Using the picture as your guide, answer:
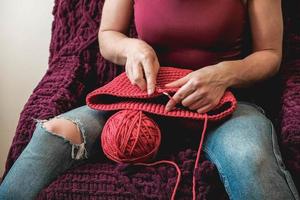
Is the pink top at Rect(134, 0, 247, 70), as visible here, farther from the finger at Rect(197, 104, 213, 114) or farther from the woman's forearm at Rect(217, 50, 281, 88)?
the finger at Rect(197, 104, 213, 114)

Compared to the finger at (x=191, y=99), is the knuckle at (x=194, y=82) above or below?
above

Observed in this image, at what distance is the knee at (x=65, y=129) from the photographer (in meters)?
1.00

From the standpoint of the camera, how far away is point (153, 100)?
1022 mm

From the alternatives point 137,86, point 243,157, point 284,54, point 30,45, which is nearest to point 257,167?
point 243,157

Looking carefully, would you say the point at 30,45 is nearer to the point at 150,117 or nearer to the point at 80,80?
the point at 80,80

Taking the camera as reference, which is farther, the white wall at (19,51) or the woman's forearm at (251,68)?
the white wall at (19,51)

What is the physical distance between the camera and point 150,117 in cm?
100

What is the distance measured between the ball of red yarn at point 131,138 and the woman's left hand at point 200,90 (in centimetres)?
6

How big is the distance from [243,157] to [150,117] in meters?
0.22

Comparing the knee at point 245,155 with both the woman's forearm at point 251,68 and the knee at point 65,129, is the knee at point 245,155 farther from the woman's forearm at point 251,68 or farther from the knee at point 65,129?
the knee at point 65,129

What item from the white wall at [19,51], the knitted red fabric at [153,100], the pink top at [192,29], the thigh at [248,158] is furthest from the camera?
the white wall at [19,51]

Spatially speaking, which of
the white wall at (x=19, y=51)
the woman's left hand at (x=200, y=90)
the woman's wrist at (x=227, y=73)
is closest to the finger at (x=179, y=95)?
the woman's left hand at (x=200, y=90)

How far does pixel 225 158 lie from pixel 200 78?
0.19 meters

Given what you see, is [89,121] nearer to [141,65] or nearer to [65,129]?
[65,129]
